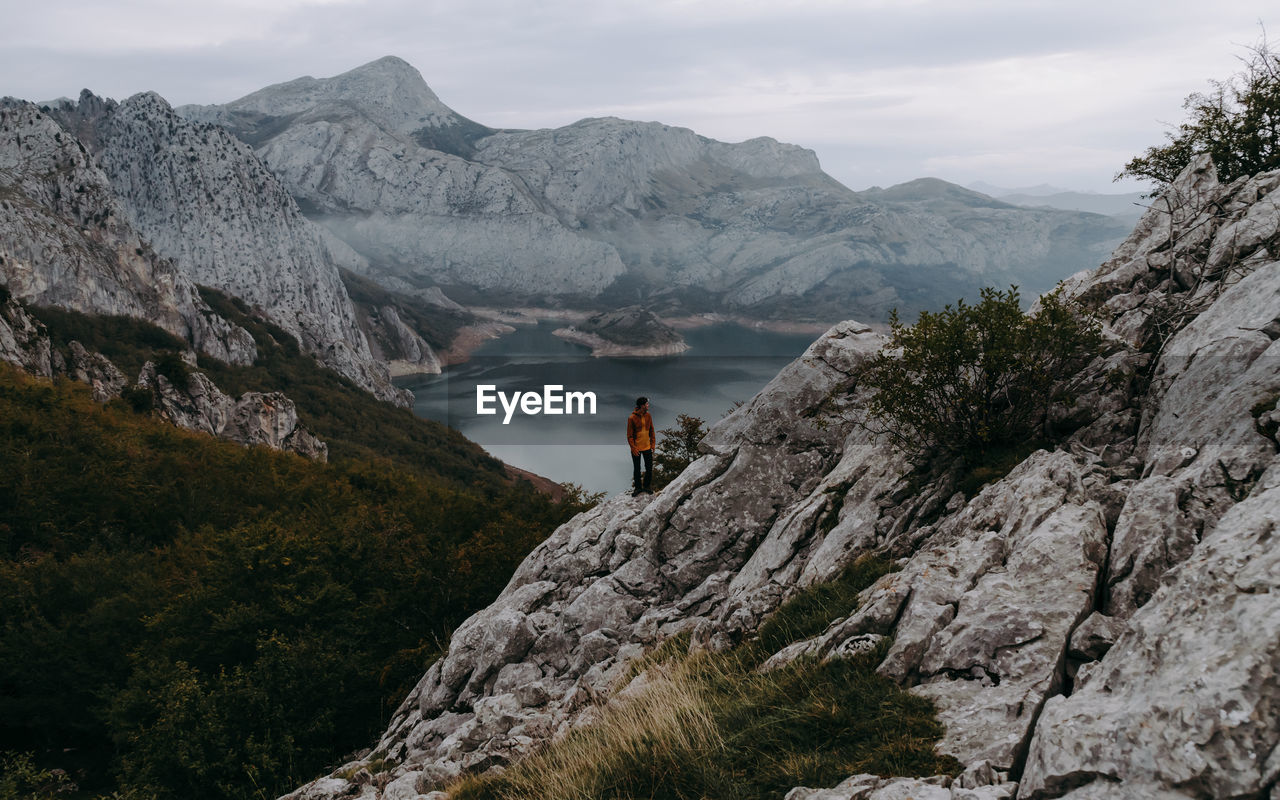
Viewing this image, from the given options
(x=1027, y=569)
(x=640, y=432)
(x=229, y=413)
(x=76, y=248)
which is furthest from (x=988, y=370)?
(x=76, y=248)

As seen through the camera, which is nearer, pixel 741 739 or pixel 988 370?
pixel 741 739

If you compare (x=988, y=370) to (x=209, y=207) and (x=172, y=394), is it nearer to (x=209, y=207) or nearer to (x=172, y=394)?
(x=172, y=394)

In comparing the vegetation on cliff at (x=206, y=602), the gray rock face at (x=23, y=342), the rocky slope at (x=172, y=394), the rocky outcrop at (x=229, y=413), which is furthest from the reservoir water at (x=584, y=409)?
the vegetation on cliff at (x=206, y=602)

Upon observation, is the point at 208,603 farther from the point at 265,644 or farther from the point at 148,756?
the point at 148,756

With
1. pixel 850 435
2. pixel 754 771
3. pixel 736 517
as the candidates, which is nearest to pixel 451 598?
pixel 736 517

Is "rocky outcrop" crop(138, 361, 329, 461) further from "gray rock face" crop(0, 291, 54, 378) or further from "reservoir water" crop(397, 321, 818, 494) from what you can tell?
"reservoir water" crop(397, 321, 818, 494)
